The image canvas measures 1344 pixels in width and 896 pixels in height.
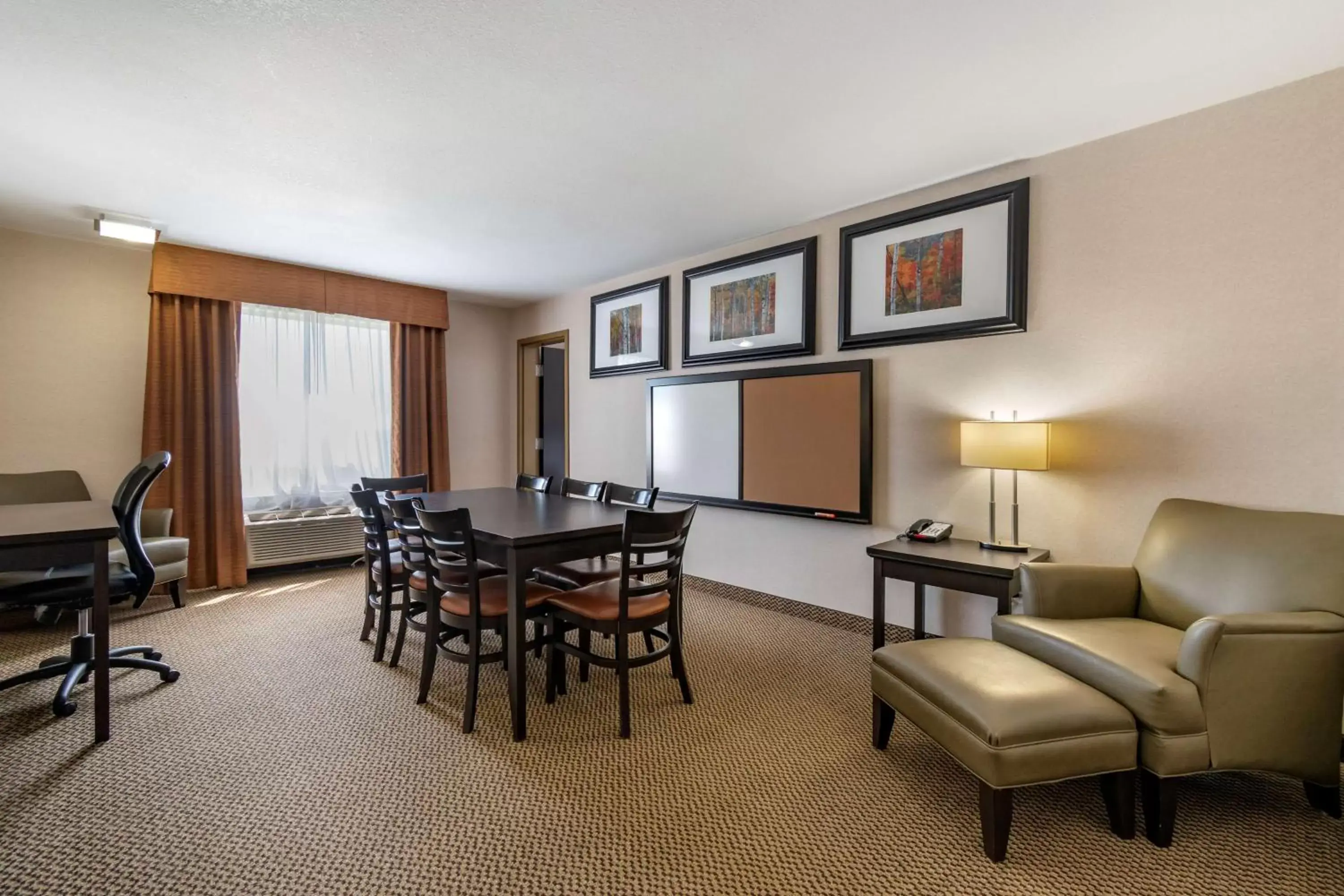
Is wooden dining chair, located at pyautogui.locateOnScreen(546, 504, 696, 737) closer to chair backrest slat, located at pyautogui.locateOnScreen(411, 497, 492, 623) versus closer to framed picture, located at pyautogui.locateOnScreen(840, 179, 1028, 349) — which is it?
chair backrest slat, located at pyautogui.locateOnScreen(411, 497, 492, 623)

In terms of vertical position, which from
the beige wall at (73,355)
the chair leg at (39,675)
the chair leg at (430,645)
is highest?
the beige wall at (73,355)

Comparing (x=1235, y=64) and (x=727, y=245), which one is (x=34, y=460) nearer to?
(x=727, y=245)

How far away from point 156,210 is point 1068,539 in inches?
218

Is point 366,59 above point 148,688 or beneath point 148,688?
above

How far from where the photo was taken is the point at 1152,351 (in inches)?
98.3

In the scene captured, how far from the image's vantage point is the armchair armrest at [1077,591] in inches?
88.4

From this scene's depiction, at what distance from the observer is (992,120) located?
2.48 meters

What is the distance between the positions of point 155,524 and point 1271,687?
590 cm

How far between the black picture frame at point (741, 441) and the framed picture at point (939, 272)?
0.20 meters

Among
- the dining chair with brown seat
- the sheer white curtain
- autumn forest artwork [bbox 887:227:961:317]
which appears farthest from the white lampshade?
the sheer white curtain

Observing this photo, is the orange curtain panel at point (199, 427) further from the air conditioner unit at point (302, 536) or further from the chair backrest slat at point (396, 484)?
the chair backrest slat at point (396, 484)

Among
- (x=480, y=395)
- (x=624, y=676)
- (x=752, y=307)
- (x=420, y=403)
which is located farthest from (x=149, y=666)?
(x=752, y=307)

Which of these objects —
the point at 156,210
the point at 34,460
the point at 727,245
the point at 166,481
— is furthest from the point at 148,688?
the point at 727,245

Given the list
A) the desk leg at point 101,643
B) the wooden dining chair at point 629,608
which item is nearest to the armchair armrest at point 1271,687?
the wooden dining chair at point 629,608
